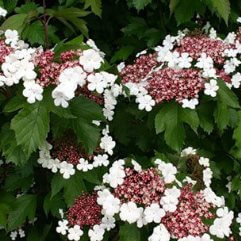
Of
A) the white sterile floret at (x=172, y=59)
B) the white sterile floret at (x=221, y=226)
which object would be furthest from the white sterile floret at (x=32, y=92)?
the white sterile floret at (x=221, y=226)

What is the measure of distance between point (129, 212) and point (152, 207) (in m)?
0.09

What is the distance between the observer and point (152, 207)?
2252 mm

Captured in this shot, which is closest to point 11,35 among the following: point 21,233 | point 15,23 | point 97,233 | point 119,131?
point 15,23

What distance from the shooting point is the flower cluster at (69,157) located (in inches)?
110

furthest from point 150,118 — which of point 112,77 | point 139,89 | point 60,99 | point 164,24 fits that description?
point 164,24

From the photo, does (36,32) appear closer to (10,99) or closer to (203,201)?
(10,99)

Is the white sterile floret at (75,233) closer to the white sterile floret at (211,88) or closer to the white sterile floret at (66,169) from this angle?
the white sterile floret at (66,169)

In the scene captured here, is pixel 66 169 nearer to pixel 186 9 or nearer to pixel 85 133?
pixel 85 133

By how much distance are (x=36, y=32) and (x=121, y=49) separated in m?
0.66

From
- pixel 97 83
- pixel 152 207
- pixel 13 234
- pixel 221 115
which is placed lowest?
pixel 13 234

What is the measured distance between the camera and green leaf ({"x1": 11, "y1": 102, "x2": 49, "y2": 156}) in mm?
2418

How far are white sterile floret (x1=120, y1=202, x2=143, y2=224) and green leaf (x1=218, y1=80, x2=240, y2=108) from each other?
837 millimetres

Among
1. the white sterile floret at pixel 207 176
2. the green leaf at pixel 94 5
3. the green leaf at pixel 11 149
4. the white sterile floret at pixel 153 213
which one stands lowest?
the white sterile floret at pixel 207 176

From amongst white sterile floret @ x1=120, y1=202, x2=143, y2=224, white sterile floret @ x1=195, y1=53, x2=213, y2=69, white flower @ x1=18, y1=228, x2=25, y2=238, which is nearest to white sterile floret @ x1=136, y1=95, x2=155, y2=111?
white sterile floret @ x1=195, y1=53, x2=213, y2=69
